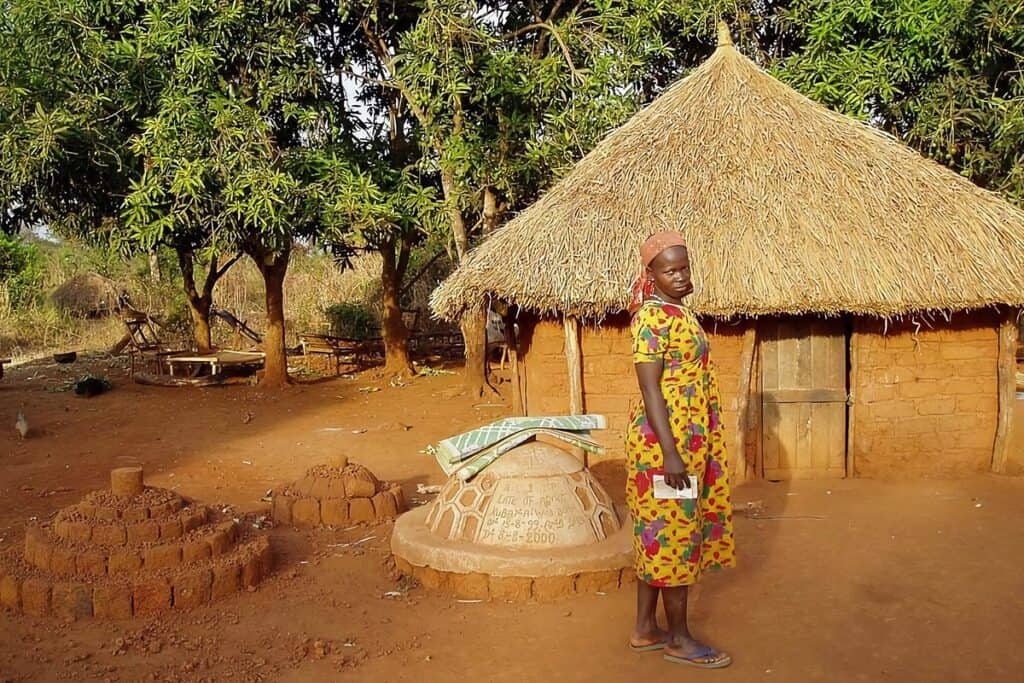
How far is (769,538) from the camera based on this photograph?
256 inches

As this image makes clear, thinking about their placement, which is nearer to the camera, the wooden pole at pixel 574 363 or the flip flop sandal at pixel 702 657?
the flip flop sandal at pixel 702 657

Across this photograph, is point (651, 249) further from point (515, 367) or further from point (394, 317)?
→ point (394, 317)

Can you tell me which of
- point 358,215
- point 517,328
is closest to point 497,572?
point 517,328

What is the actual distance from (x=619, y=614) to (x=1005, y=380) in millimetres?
4970

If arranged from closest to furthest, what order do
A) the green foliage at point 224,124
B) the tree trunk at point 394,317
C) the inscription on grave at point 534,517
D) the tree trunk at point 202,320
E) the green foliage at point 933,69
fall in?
the inscription on grave at point 534,517 < the green foliage at point 933,69 < the green foliage at point 224,124 < the tree trunk at point 394,317 < the tree trunk at point 202,320

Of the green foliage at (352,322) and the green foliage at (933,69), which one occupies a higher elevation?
the green foliage at (933,69)

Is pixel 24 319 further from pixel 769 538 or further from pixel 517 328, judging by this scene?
pixel 769 538

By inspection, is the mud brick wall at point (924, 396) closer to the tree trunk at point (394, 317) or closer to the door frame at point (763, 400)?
the door frame at point (763, 400)

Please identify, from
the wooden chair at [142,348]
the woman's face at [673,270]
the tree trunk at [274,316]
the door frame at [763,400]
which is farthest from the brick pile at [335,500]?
the wooden chair at [142,348]

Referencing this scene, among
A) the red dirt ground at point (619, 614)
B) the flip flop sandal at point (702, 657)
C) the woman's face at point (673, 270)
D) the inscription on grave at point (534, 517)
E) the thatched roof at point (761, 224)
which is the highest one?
the thatched roof at point (761, 224)

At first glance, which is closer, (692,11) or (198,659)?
(198,659)

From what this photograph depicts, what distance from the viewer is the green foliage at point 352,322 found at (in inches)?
771

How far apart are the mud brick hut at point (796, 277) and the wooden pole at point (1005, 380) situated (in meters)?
0.02

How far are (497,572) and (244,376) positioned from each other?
11249mm
